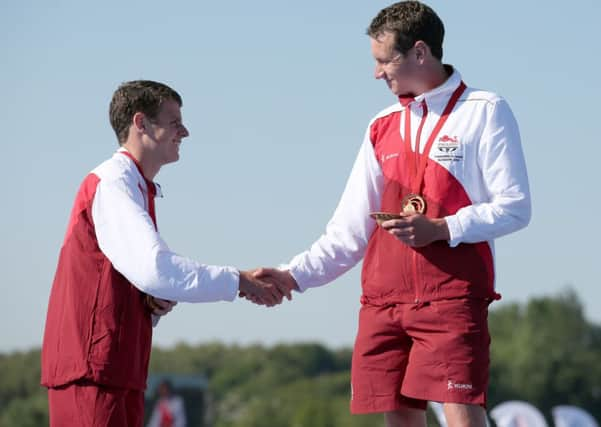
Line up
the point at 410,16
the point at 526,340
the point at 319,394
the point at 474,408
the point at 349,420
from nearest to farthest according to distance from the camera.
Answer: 1. the point at 474,408
2. the point at 410,16
3. the point at 349,420
4. the point at 319,394
5. the point at 526,340

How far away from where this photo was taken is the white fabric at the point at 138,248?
5.27m

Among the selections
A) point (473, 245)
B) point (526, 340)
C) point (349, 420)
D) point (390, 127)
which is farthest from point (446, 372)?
point (526, 340)

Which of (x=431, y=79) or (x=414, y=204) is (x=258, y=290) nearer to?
(x=414, y=204)

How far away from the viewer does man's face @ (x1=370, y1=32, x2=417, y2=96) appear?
5441 mm

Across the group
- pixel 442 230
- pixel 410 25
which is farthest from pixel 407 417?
pixel 410 25

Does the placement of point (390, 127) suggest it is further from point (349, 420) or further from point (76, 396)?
point (349, 420)

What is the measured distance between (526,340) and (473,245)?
255ft

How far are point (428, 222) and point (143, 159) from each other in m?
1.36

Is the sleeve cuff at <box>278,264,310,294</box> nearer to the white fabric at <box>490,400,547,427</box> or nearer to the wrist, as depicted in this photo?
the wrist

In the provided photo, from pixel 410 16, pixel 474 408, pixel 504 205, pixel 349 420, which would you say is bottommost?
pixel 349 420

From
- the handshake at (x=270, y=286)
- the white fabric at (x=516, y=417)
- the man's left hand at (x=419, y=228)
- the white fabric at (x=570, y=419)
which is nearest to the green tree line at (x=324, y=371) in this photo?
the white fabric at (x=570, y=419)

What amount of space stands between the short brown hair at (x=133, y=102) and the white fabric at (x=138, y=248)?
28cm

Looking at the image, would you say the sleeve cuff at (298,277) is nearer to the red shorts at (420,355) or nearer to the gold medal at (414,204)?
the red shorts at (420,355)

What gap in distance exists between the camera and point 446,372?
5121mm
